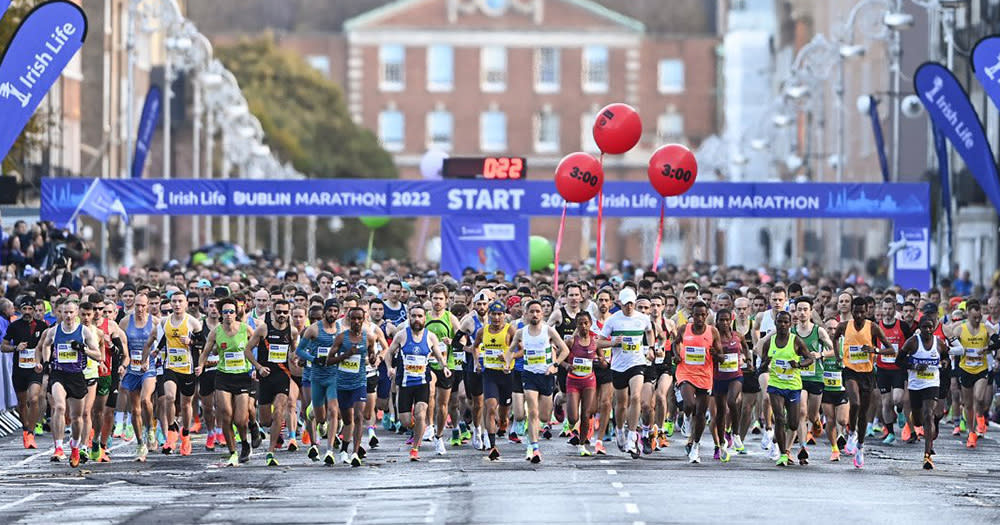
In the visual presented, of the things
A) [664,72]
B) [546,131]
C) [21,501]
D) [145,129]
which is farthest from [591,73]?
[21,501]

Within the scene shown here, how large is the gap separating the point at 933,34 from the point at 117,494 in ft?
122

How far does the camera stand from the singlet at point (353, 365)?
21188 mm

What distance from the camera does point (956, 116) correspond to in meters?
33.1

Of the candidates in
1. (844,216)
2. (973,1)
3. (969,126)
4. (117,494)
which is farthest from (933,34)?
(117,494)

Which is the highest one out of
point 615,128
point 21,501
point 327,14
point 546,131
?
point 327,14

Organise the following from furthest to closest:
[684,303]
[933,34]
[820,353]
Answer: [933,34]
[684,303]
[820,353]

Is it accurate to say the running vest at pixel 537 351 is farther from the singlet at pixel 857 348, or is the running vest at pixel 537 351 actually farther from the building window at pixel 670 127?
the building window at pixel 670 127

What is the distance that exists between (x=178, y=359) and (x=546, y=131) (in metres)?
94.9

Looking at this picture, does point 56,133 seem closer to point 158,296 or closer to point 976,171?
point 976,171

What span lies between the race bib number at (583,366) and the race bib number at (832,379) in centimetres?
224

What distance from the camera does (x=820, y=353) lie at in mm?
21625

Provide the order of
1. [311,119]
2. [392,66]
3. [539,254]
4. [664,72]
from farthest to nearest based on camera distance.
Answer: [664,72] < [392,66] < [311,119] < [539,254]

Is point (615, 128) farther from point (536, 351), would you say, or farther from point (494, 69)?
point (494, 69)

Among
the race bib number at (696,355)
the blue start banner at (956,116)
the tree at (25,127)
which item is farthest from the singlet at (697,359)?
the tree at (25,127)
